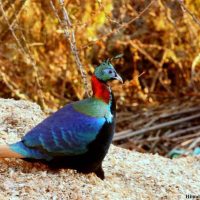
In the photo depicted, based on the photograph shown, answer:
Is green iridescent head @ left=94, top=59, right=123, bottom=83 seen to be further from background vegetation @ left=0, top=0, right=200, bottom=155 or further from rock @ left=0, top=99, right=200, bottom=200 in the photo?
background vegetation @ left=0, top=0, right=200, bottom=155

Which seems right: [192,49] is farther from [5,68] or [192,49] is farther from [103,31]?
[5,68]

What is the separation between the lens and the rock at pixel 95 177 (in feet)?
7.16

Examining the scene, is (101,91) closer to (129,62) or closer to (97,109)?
(97,109)

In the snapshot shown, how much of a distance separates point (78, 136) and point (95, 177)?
22cm

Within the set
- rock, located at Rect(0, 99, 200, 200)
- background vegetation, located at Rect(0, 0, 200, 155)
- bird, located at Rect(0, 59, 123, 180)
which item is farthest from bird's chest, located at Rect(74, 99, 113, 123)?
background vegetation, located at Rect(0, 0, 200, 155)

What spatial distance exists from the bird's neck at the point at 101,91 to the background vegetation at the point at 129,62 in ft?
5.87

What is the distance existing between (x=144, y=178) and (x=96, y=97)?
467 millimetres

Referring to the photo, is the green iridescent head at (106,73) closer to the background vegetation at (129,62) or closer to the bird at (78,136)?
the bird at (78,136)

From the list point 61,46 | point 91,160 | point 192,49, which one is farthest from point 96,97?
point 192,49

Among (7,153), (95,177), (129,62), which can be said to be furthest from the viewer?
(129,62)

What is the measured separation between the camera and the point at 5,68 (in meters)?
4.56

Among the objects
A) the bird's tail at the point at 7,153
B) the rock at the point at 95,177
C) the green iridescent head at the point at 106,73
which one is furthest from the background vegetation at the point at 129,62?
the bird's tail at the point at 7,153

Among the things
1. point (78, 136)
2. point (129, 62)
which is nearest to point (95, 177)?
point (78, 136)

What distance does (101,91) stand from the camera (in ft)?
7.27
